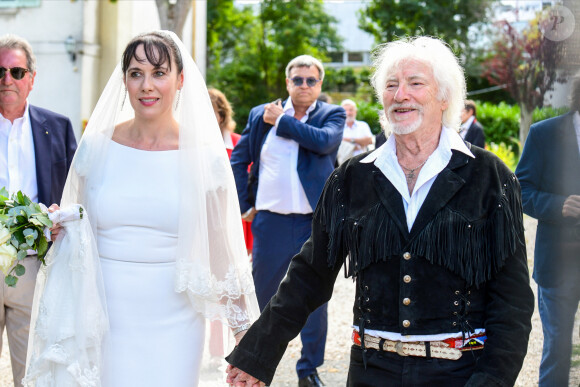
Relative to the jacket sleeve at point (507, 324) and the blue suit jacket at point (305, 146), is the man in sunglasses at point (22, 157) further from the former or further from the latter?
the jacket sleeve at point (507, 324)

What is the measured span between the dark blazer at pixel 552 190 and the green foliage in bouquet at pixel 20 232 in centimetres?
265

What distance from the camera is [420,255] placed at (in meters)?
2.96

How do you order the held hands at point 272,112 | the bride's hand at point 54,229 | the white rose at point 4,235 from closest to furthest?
1. the white rose at point 4,235
2. the bride's hand at point 54,229
3. the held hands at point 272,112

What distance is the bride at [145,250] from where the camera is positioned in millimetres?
3520

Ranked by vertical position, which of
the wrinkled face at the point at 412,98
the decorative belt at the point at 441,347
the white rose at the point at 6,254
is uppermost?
the wrinkled face at the point at 412,98

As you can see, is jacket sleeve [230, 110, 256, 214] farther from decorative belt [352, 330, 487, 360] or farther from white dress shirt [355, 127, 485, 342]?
decorative belt [352, 330, 487, 360]

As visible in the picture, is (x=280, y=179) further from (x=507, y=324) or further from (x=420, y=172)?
(x=507, y=324)

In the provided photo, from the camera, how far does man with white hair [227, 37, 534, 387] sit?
9.59 feet

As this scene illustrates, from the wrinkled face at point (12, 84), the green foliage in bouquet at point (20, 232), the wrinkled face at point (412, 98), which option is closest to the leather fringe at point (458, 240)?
the wrinkled face at point (412, 98)

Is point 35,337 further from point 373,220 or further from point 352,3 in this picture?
point 352,3

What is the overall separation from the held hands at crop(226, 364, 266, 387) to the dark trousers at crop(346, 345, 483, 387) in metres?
0.54

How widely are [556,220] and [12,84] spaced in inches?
128

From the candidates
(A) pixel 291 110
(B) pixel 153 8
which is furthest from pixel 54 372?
(B) pixel 153 8

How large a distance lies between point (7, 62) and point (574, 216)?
334cm
